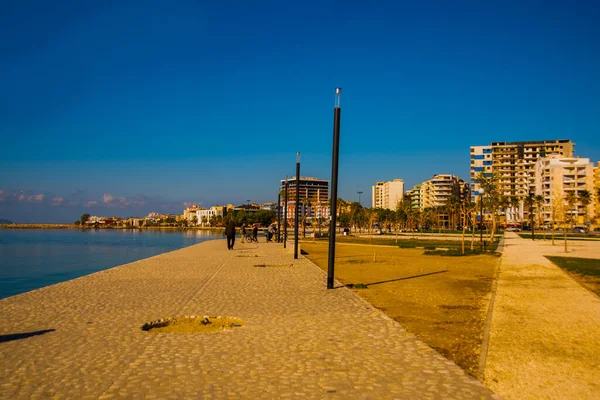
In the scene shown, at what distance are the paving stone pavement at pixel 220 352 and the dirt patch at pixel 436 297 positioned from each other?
1.43 feet

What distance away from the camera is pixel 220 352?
22.0 ft

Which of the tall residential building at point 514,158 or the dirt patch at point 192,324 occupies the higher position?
the tall residential building at point 514,158

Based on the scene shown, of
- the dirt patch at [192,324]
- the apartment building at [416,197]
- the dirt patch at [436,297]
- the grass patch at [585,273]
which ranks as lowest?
the dirt patch at [192,324]

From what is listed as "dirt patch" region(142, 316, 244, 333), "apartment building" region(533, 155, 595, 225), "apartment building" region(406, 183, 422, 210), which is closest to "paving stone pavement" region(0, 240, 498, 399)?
"dirt patch" region(142, 316, 244, 333)

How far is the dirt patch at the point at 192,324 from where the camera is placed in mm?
8234

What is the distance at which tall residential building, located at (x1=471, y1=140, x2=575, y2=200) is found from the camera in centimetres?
13575

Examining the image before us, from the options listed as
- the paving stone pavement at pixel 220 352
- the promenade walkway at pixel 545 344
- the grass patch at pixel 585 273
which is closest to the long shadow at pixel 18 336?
the paving stone pavement at pixel 220 352

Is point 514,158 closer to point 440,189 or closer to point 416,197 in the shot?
point 440,189

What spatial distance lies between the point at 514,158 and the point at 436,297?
13741cm

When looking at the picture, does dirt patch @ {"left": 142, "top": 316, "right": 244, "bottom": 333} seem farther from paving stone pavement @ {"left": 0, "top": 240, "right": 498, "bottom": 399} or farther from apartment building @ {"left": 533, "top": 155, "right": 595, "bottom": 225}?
apartment building @ {"left": 533, "top": 155, "right": 595, "bottom": 225}

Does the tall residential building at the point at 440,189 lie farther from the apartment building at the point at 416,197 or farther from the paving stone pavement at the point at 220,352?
the paving stone pavement at the point at 220,352

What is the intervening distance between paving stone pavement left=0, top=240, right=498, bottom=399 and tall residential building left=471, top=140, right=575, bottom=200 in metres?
133

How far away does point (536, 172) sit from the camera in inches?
4943

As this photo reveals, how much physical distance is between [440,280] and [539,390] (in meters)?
10.7
